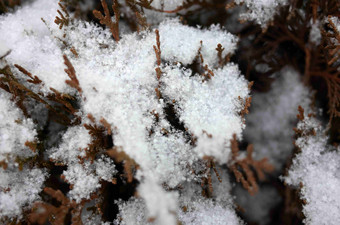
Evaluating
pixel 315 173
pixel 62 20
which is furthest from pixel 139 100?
pixel 315 173

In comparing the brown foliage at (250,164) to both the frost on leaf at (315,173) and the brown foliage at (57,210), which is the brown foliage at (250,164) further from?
the brown foliage at (57,210)

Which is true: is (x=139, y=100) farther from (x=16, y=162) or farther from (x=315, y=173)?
(x=315, y=173)

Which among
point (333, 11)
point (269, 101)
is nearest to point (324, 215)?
point (269, 101)

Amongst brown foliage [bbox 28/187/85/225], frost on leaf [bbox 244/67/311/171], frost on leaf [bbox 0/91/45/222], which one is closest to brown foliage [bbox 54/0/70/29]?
frost on leaf [bbox 0/91/45/222]

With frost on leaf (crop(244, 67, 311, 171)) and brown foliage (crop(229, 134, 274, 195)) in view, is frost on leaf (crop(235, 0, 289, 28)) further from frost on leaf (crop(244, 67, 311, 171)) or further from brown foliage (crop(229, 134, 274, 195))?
brown foliage (crop(229, 134, 274, 195))

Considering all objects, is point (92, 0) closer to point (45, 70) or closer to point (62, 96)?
point (45, 70)

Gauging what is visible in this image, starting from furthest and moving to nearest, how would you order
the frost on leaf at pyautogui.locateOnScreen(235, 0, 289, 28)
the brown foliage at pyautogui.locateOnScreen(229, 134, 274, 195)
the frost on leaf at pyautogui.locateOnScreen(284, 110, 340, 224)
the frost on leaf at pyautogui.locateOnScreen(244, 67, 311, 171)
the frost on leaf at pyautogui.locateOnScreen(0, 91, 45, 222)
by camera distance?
1. the frost on leaf at pyautogui.locateOnScreen(244, 67, 311, 171)
2. the frost on leaf at pyautogui.locateOnScreen(235, 0, 289, 28)
3. the frost on leaf at pyautogui.locateOnScreen(284, 110, 340, 224)
4. the frost on leaf at pyautogui.locateOnScreen(0, 91, 45, 222)
5. the brown foliage at pyautogui.locateOnScreen(229, 134, 274, 195)

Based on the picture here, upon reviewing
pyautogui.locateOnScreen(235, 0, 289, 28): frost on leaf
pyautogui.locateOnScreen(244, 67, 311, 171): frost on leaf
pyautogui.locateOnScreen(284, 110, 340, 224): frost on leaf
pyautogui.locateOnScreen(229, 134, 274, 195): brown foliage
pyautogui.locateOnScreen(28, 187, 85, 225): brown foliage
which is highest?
pyautogui.locateOnScreen(235, 0, 289, 28): frost on leaf

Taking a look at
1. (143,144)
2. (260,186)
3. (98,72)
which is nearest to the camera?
(143,144)

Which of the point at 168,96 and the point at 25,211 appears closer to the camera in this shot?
the point at 25,211
